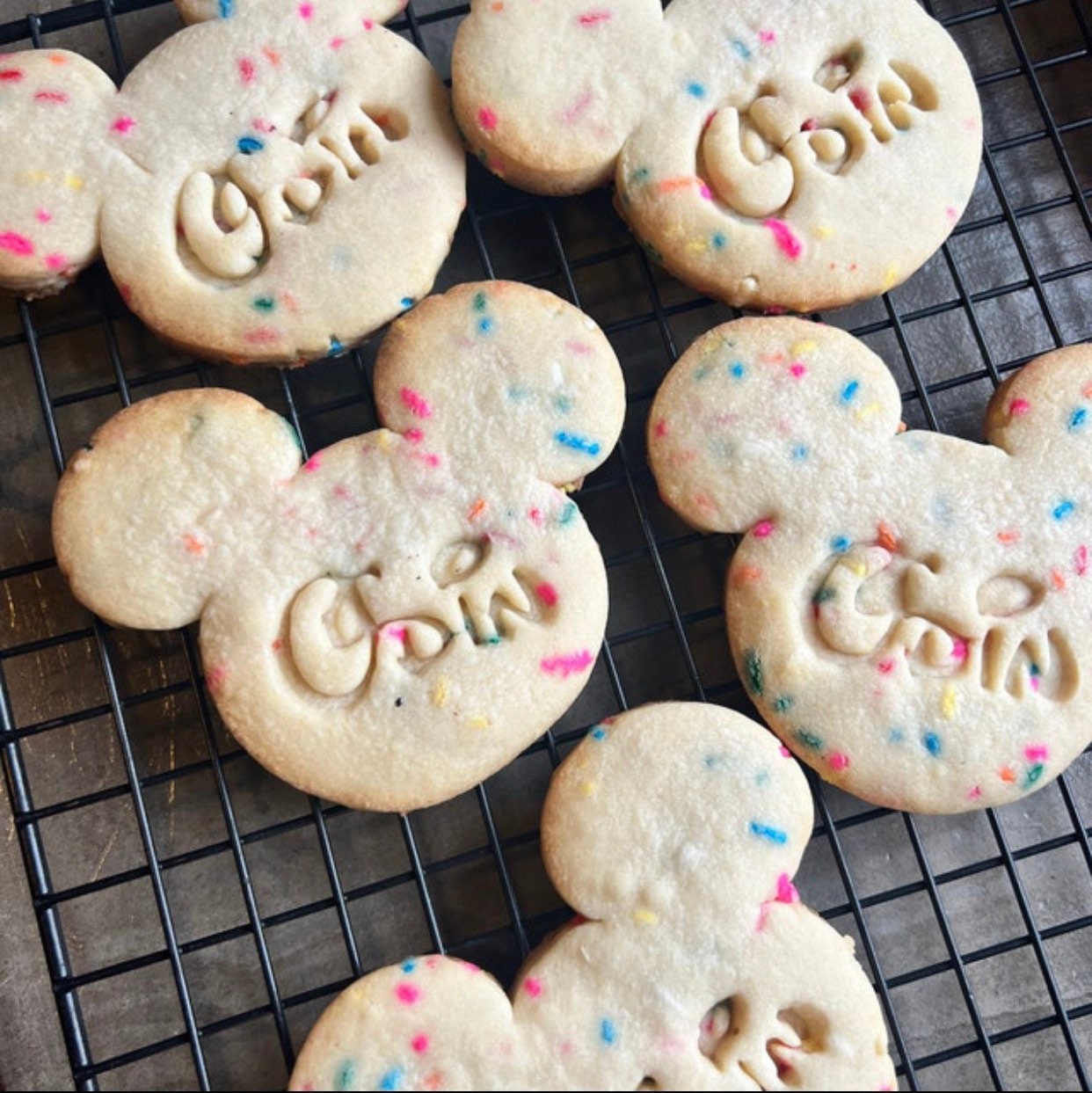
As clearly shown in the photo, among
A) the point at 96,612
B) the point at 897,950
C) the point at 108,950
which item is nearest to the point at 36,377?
the point at 96,612

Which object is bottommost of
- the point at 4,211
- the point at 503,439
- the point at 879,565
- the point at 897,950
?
the point at 897,950

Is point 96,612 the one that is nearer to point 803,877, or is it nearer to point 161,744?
point 161,744

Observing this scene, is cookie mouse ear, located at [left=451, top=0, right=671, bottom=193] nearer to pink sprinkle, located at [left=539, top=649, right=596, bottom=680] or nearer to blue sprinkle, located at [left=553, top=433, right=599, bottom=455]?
blue sprinkle, located at [left=553, top=433, right=599, bottom=455]

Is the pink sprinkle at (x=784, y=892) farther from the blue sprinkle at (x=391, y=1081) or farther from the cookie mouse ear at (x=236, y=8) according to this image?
the cookie mouse ear at (x=236, y=8)

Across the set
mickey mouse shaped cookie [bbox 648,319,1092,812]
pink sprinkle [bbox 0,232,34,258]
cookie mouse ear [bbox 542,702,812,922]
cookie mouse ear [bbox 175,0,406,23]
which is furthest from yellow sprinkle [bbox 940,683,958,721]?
pink sprinkle [bbox 0,232,34,258]

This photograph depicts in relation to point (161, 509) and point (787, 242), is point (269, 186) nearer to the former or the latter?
point (161, 509)

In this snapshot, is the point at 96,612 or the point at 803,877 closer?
the point at 96,612

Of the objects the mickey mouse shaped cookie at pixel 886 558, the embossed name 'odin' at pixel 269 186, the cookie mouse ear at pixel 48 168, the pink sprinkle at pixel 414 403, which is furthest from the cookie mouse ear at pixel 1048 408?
the cookie mouse ear at pixel 48 168
